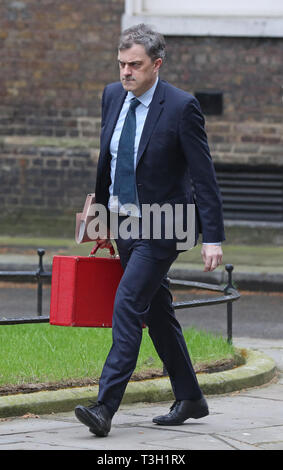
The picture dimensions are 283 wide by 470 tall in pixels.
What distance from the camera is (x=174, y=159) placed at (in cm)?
591

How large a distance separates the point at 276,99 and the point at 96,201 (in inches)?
433

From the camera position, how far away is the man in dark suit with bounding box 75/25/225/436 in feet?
18.9

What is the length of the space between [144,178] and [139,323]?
0.71 meters

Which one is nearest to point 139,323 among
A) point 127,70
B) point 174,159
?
point 174,159

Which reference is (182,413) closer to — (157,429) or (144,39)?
(157,429)

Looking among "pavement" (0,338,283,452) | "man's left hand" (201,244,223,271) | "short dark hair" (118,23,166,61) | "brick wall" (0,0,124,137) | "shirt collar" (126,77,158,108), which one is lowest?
"pavement" (0,338,283,452)

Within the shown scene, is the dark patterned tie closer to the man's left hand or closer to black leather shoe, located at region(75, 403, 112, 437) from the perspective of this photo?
the man's left hand

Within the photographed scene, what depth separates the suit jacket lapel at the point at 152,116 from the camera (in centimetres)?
586

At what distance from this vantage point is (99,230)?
608cm

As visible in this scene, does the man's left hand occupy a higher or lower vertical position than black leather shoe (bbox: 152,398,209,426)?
higher

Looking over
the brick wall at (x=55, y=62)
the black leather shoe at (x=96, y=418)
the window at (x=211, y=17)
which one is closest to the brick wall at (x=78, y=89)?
the brick wall at (x=55, y=62)

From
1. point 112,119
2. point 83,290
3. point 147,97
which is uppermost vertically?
point 147,97

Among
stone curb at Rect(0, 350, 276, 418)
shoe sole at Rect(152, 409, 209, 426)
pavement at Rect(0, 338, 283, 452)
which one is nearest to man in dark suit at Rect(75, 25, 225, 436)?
pavement at Rect(0, 338, 283, 452)

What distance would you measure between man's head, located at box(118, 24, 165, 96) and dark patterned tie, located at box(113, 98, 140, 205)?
0.63ft
